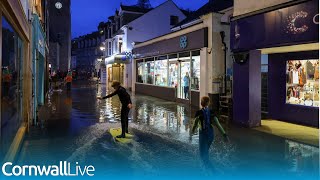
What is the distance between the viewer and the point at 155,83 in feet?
79.4

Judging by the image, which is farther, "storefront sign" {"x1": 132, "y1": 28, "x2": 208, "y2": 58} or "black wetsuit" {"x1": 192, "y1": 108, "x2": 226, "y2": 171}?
"storefront sign" {"x1": 132, "y1": 28, "x2": 208, "y2": 58}

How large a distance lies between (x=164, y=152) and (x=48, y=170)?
103 inches

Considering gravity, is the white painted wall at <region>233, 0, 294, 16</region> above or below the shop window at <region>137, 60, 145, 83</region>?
above

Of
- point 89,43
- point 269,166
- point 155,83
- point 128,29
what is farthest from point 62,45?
point 269,166

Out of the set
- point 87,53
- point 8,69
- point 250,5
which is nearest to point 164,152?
point 8,69

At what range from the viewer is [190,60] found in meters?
18.5

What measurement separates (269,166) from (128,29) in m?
31.4

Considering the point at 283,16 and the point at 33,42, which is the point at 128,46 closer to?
the point at 33,42

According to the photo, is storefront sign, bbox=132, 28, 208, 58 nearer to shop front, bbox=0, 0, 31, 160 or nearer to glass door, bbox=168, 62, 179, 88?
glass door, bbox=168, 62, 179, 88

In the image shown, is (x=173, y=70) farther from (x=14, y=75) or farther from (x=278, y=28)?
(x=14, y=75)

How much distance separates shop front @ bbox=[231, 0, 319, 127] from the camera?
393 inches

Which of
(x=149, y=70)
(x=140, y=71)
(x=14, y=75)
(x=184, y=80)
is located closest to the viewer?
(x=14, y=75)

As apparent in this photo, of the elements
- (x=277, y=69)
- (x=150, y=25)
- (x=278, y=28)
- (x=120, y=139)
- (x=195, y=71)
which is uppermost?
(x=150, y=25)

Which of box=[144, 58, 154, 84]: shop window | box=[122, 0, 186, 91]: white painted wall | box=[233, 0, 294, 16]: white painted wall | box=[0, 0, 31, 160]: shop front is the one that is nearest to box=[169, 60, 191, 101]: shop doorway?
box=[144, 58, 154, 84]: shop window
